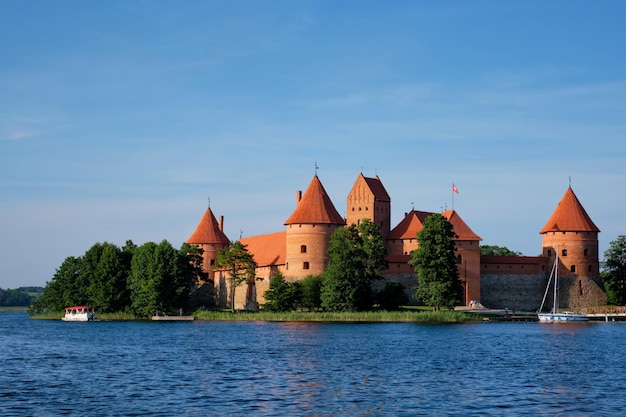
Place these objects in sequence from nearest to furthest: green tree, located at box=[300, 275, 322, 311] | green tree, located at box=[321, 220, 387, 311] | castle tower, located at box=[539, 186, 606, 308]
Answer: green tree, located at box=[321, 220, 387, 311], green tree, located at box=[300, 275, 322, 311], castle tower, located at box=[539, 186, 606, 308]

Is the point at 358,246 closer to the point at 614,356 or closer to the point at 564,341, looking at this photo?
the point at 564,341

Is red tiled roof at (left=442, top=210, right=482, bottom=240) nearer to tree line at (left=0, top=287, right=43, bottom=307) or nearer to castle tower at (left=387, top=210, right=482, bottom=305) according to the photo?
castle tower at (left=387, top=210, right=482, bottom=305)

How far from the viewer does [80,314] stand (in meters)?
68.7

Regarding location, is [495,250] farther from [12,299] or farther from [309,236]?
[12,299]

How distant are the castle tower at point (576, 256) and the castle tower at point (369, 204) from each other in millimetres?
13307

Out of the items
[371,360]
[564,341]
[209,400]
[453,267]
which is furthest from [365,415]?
[453,267]

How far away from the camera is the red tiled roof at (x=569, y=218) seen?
247 ft

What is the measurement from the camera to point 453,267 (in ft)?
204

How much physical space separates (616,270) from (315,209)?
27.8 m

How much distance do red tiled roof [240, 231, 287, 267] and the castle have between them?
13 cm

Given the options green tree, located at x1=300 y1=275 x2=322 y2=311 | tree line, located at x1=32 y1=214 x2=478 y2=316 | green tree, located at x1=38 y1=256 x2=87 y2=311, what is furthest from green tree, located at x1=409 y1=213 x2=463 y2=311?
green tree, located at x1=38 y1=256 x2=87 y2=311

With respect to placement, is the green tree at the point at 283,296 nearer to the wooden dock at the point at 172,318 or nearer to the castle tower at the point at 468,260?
the wooden dock at the point at 172,318

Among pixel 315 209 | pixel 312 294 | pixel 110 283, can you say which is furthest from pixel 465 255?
pixel 110 283

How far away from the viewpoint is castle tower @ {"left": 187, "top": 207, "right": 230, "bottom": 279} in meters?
86.0
